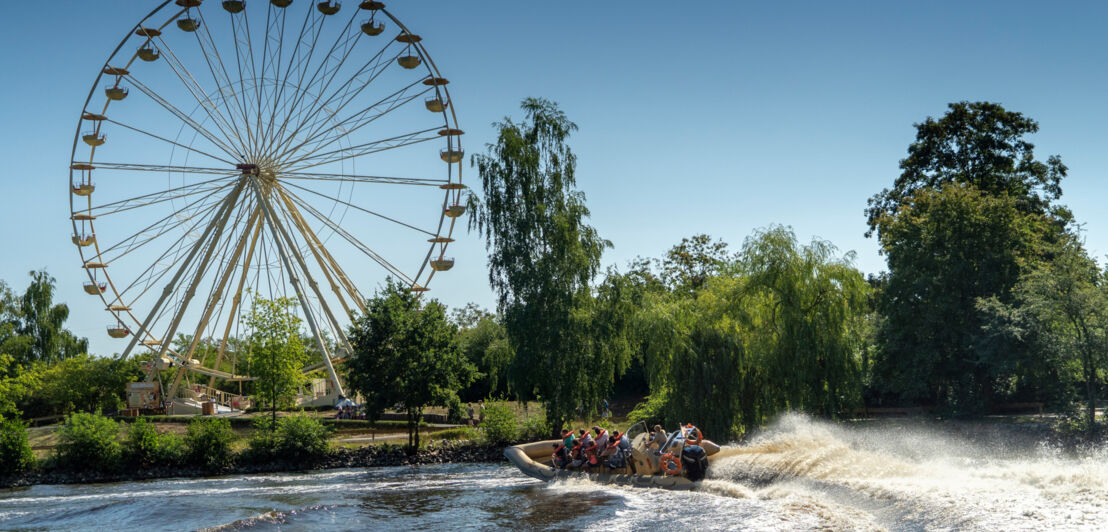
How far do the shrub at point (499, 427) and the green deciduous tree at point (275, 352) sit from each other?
9.54m

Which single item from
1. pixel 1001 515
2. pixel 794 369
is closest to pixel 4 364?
pixel 794 369

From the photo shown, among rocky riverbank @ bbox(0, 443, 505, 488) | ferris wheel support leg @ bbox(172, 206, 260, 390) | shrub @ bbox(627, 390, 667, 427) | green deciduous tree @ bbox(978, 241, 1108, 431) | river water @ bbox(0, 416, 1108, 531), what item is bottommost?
river water @ bbox(0, 416, 1108, 531)

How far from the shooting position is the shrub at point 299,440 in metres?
33.8

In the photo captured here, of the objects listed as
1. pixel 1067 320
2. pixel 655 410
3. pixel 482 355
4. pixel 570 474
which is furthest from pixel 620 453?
pixel 482 355

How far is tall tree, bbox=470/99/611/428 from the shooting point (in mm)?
34594

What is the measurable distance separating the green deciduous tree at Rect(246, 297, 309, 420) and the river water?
29.0 ft

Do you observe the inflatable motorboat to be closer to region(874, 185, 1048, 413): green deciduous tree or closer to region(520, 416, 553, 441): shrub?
region(520, 416, 553, 441): shrub

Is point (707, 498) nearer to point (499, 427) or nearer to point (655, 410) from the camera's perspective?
point (655, 410)

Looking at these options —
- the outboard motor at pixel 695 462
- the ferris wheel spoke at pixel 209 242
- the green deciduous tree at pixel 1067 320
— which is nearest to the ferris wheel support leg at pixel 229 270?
the ferris wheel spoke at pixel 209 242

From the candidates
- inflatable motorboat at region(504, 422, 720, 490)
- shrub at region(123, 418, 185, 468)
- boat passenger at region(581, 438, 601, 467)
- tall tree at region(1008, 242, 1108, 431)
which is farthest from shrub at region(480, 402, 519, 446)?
tall tree at region(1008, 242, 1108, 431)

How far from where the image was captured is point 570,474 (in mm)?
24125

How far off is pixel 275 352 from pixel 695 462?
2481 cm

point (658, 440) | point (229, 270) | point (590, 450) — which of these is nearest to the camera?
point (658, 440)

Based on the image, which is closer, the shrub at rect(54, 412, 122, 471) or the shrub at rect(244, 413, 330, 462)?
the shrub at rect(54, 412, 122, 471)
